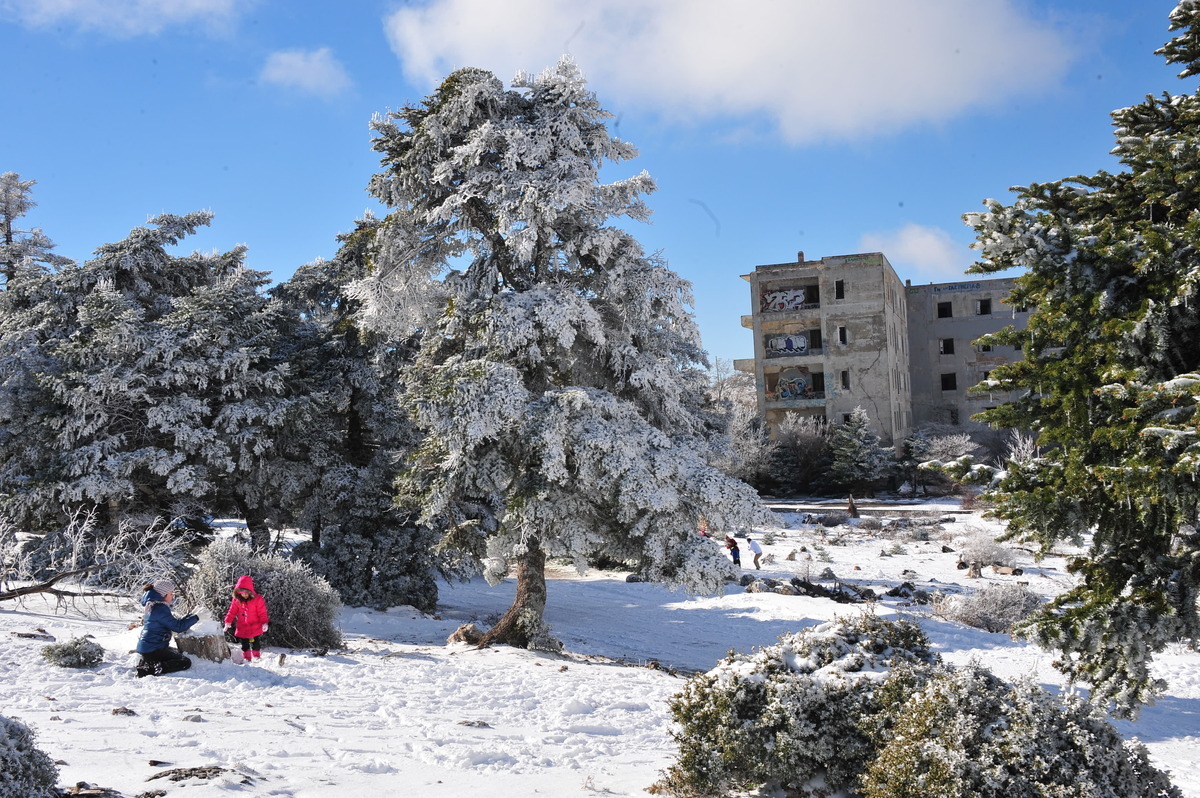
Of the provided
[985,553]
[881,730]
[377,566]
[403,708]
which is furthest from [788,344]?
A: [881,730]

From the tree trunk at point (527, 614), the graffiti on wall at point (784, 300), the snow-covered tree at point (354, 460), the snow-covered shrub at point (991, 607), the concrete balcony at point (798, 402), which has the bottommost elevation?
the snow-covered shrub at point (991, 607)

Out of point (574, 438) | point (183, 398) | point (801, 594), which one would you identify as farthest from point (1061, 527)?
point (183, 398)

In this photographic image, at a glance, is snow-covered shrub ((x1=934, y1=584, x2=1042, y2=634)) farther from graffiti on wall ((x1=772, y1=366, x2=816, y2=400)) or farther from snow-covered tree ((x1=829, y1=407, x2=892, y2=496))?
graffiti on wall ((x1=772, y1=366, x2=816, y2=400))

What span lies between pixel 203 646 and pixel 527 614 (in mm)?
5218

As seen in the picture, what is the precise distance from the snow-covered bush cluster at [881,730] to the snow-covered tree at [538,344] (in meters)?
6.14

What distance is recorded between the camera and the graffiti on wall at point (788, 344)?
1884 inches

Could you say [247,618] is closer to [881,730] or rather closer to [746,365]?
[881,730]

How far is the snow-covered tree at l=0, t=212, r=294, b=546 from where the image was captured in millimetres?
17312

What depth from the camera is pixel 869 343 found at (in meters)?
45.8

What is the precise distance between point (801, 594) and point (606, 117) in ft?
40.4

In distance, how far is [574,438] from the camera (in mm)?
12844

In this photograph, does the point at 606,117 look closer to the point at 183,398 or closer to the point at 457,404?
the point at 457,404

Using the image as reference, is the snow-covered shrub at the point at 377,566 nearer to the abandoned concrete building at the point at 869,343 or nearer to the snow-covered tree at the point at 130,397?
the snow-covered tree at the point at 130,397

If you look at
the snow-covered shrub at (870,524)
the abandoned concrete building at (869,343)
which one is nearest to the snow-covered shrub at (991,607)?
the snow-covered shrub at (870,524)
